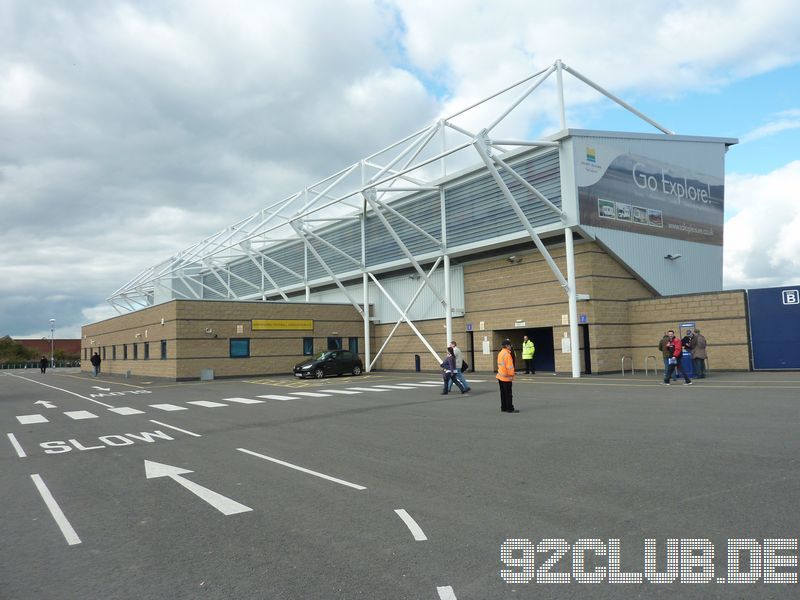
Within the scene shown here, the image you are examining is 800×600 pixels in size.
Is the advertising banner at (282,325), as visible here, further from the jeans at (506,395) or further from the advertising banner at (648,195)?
the jeans at (506,395)

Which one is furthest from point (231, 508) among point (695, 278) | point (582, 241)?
point (695, 278)

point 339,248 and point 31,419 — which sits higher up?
point 339,248

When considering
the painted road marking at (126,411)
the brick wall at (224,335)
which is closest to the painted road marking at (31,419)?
the painted road marking at (126,411)

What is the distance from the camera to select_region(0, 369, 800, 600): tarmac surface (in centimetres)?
420

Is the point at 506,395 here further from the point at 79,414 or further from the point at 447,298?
the point at 447,298

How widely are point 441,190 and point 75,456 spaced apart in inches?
984

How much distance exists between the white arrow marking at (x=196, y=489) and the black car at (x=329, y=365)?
2160 cm

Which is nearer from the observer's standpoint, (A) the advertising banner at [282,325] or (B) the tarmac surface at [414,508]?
(B) the tarmac surface at [414,508]

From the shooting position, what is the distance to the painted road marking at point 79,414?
15.5 m

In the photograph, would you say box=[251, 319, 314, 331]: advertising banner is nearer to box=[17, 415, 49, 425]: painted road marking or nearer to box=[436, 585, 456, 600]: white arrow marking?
box=[17, 415, 49, 425]: painted road marking

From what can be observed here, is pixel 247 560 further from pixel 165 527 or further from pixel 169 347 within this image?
pixel 169 347

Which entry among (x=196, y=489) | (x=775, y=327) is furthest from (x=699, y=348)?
(x=196, y=489)

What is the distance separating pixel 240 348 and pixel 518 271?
17.1m

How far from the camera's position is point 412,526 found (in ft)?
17.5
